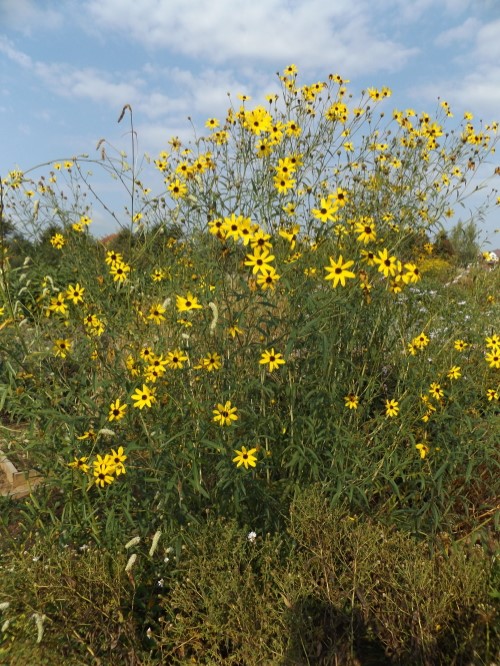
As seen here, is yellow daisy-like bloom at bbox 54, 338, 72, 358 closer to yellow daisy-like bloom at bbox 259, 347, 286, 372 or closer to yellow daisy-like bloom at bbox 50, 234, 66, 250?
yellow daisy-like bloom at bbox 259, 347, 286, 372

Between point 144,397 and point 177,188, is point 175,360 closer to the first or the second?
point 144,397

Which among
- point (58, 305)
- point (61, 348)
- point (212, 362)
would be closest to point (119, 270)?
point (58, 305)

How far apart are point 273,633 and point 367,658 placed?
1.32 feet

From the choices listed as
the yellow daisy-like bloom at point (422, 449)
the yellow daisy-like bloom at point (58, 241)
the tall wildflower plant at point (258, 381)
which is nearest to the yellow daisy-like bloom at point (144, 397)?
the tall wildflower plant at point (258, 381)

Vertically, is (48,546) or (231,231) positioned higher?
(231,231)

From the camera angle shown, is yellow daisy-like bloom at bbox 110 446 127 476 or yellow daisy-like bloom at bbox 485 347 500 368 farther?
yellow daisy-like bloom at bbox 485 347 500 368

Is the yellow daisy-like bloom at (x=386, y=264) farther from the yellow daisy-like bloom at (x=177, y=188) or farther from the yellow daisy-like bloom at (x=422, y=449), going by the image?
the yellow daisy-like bloom at (x=177, y=188)

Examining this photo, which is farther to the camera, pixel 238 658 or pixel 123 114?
pixel 123 114

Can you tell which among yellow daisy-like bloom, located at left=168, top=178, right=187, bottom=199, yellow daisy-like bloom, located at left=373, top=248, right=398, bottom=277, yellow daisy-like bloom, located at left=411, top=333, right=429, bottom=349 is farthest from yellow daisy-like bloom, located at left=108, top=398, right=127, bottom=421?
yellow daisy-like bloom, located at left=411, top=333, right=429, bottom=349

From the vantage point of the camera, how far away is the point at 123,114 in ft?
8.49

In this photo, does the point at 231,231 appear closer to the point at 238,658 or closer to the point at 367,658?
the point at 238,658

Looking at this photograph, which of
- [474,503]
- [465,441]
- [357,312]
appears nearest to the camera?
[357,312]

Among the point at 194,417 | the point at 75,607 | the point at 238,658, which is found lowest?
the point at 238,658

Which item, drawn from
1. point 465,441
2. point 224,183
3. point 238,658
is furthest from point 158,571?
point 224,183
